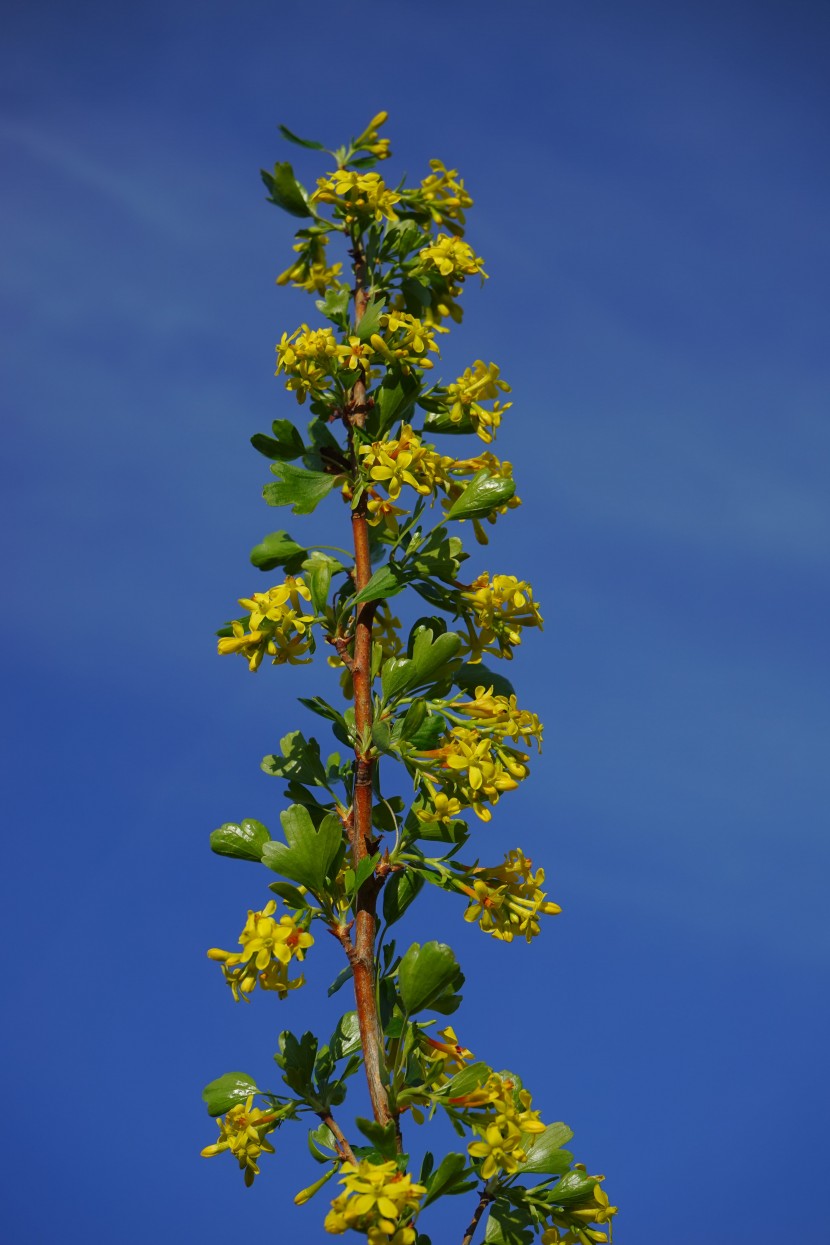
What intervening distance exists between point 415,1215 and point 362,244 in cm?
387

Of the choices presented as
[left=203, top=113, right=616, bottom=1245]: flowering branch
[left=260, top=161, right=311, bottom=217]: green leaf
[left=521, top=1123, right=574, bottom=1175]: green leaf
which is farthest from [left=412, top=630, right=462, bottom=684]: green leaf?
[left=260, top=161, right=311, bottom=217]: green leaf

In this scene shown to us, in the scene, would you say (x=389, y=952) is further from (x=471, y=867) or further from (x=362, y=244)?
(x=362, y=244)

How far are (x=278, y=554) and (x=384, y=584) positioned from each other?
462mm

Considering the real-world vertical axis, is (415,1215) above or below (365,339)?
below

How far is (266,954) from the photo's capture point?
3.98 meters

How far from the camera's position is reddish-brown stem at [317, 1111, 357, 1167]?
4109mm

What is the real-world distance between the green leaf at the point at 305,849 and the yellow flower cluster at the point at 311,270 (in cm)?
249

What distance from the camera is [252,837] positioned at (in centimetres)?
434

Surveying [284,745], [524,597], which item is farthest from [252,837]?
[524,597]

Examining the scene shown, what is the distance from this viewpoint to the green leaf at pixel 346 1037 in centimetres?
442

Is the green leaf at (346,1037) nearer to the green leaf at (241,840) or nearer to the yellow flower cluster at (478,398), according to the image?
the green leaf at (241,840)

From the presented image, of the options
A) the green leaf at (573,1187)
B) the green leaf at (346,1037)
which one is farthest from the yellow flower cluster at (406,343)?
the green leaf at (573,1187)

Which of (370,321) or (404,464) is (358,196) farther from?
(404,464)

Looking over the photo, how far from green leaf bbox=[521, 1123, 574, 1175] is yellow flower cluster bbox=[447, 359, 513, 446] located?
2.66m
